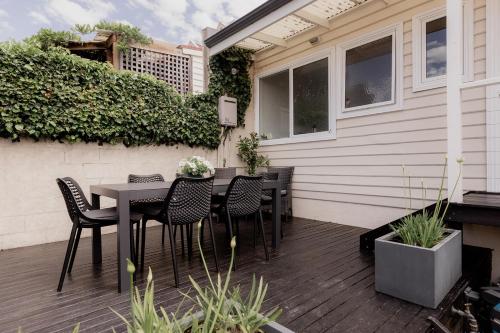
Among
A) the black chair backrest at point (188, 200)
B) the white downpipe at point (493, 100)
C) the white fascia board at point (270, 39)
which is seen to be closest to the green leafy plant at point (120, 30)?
the white fascia board at point (270, 39)

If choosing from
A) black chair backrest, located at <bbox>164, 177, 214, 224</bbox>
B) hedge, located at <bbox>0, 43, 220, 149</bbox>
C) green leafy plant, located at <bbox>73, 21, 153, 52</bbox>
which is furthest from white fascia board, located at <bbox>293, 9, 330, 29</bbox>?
black chair backrest, located at <bbox>164, 177, 214, 224</bbox>

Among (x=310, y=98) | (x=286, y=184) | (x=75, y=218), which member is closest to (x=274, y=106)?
(x=310, y=98)

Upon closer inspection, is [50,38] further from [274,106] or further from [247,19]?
[274,106]

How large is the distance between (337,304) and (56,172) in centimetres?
398

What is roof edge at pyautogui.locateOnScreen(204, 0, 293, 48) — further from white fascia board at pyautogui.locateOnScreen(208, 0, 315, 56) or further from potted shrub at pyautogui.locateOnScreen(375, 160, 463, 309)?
potted shrub at pyautogui.locateOnScreen(375, 160, 463, 309)

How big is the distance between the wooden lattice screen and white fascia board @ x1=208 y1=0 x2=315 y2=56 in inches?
35.5

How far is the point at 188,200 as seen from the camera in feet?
8.32

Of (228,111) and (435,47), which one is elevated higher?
(435,47)

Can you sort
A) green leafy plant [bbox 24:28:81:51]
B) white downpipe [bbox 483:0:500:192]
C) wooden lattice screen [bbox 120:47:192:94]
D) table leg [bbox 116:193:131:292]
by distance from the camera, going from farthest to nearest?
wooden lattice screen [bbox 120:47:192:94] → green leafy plant [bbox 24:28:81:51] → white downpipe [bbox 483:0:500:192] → table leg [bbox 116:193:131:292]

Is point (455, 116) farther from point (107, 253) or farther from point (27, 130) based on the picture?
point (27, 130)

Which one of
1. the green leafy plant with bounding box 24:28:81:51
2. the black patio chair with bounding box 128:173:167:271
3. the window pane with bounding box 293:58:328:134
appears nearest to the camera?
the black patio chair with bounding box 128:173:167:271

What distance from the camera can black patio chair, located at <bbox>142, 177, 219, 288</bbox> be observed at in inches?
95.7

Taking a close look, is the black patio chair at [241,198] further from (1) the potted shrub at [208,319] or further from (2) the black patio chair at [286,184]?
(2) the black patio chair at [286,184]

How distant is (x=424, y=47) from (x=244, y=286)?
3.65m
